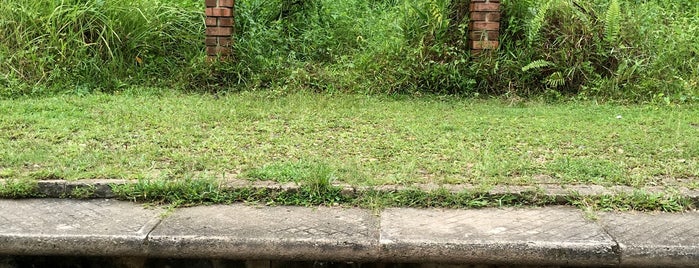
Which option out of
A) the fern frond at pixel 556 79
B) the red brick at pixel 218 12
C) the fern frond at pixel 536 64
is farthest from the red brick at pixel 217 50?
the fern frond at pixel 556 79

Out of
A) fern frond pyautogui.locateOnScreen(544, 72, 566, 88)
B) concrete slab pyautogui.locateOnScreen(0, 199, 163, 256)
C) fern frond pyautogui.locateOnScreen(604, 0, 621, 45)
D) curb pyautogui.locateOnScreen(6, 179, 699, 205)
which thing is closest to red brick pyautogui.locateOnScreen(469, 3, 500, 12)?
fern frond pyautogui.locateOnScreen(544, 72, 566, 88)

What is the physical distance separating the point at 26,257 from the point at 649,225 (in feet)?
6.80

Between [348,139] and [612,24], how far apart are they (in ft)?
9.19

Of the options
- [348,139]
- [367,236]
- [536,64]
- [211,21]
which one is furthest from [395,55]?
[367,236]

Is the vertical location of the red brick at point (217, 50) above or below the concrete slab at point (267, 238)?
above

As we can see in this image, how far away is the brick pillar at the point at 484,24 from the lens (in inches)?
189

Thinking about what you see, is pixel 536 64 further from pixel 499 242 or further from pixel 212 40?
pixel 499 242

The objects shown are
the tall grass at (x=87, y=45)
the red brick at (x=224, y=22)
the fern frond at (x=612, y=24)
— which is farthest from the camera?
the red brick at (x=224, y=22)

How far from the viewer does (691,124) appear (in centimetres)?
375

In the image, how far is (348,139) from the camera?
3244mm

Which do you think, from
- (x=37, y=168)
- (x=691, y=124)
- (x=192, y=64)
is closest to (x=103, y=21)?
(x=192, y=64)

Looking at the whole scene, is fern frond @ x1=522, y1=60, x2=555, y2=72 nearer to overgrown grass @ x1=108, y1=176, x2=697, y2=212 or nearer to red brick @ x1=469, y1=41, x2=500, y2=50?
red brick @ x1=469, y1=41, x2=500, y2=50

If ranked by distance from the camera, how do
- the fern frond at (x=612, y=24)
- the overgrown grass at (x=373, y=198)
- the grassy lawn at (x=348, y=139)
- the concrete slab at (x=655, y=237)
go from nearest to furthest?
the concrete slab at (x=655, y=237), the overgrown grass at (x=373, y=198), the grassy lawn at (x=348, y=139), the fern frond at (x=612, y=24)

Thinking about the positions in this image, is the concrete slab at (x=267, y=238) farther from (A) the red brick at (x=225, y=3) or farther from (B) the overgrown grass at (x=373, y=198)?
(A) the red brick at (x=225, y=3)
